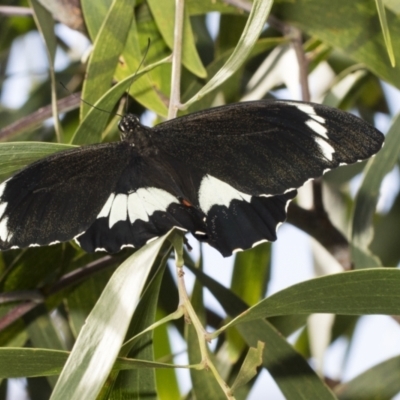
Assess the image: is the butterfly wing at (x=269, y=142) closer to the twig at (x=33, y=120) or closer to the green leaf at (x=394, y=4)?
the twig at (x=33, y=120)

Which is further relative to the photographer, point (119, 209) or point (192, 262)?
point (192, 262)

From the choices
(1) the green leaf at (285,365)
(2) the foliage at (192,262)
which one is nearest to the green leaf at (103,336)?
(2) the foliage at (192,262)

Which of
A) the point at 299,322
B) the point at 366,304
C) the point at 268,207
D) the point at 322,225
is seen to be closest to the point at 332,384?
the point at 299,322

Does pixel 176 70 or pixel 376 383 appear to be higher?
pixel 176 70

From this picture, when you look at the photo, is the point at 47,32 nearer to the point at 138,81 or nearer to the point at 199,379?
the point at 138,81

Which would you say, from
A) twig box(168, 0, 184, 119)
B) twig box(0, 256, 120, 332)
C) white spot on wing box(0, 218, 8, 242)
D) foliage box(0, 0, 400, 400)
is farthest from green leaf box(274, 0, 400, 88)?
white spot on wing box(0, 218, 8, 242)

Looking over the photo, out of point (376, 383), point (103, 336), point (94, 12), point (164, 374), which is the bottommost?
point (376, 383)

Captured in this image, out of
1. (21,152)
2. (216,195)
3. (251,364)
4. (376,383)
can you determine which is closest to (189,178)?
(216,195)
